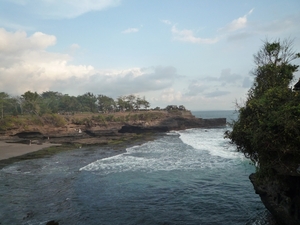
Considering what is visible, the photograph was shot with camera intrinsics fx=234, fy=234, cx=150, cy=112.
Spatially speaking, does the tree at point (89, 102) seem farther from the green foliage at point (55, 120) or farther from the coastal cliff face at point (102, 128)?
the green foliage at point (55, 120)

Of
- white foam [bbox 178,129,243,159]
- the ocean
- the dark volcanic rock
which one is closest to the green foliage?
the dark volcanic rock

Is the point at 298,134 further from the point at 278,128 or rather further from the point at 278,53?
the point at 278,53

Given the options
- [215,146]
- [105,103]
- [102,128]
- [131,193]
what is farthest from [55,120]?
[131,193]

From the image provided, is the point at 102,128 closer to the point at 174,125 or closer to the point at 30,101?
the point at 30,101

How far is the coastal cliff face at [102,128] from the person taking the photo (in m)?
42.6

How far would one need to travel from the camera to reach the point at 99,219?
1028 centimetres

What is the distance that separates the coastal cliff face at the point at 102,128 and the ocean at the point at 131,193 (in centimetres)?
1882

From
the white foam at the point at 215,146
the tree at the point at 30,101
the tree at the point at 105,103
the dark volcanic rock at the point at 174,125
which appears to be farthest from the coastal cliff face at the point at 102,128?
the tree at the point at 105,103

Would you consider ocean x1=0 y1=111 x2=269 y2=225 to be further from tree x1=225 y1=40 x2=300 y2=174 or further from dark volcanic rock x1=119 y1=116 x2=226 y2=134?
dark volcanic rock x1=119 y1=116 x2=226 y2=134

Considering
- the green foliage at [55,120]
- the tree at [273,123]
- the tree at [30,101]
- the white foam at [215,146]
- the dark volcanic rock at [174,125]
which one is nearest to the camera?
the tree at [273,123]

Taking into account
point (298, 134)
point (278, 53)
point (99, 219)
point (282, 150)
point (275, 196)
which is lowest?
point (99, 219)

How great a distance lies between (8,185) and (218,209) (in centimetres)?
1279

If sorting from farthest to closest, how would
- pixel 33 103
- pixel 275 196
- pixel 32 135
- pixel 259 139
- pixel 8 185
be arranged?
pixel 33 103 → pixel 32 135 → pixel 8 185 → pixel 275 196 → pixel 259 139

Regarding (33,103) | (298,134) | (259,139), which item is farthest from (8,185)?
(33,103)
